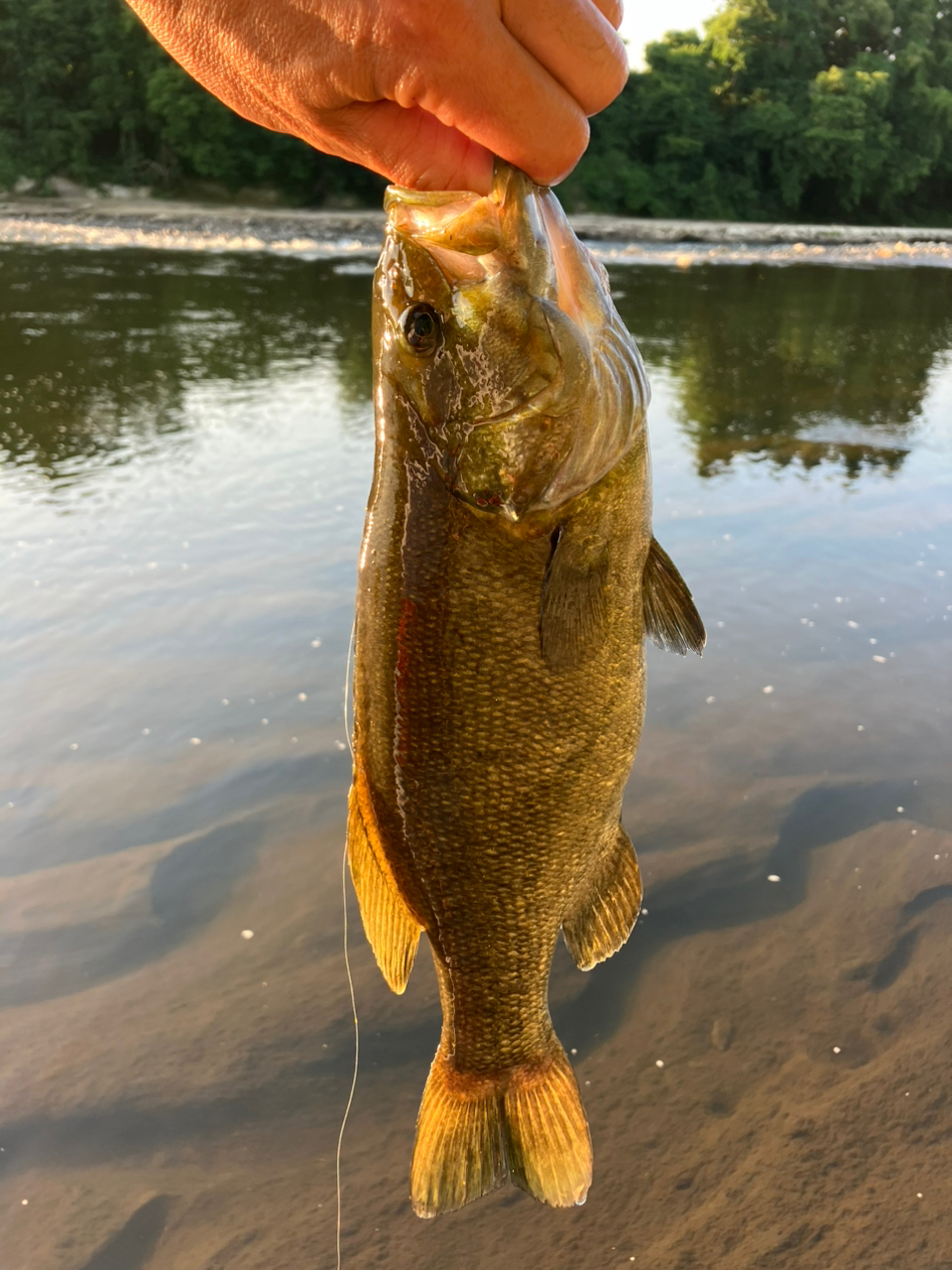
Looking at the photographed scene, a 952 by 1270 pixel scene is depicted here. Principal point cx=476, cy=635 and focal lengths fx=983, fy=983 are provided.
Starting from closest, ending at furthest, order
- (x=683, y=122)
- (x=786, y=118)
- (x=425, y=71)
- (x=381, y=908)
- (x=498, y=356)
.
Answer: (x=425, y=71)
(x=498, y=356)
(x=381, y=908)
(x=786, y=118)
(x=683, y=122)

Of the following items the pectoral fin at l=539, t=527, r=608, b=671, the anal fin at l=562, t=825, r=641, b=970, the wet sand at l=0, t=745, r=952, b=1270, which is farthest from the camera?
the wet sand at l=0, t=745, r=952, b=1270

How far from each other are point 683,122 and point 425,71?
64.6 m

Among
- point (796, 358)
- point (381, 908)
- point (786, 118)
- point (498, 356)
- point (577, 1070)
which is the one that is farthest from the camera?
point (786, 118)

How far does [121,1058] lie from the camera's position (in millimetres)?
3445

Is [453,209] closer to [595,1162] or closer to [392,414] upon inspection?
[392,414]

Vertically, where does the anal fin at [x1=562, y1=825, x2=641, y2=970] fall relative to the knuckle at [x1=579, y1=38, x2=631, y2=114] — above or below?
below

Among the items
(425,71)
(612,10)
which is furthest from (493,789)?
(612,10)

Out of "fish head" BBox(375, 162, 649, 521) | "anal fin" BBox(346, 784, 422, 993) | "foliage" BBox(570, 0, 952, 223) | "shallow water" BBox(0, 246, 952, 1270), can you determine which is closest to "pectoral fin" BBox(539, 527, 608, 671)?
"fish head" BBox(375, 162, 649, 521)

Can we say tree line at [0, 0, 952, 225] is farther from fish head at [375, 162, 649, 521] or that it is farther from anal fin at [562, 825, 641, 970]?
anal fin at [562, 825, 641, 970]

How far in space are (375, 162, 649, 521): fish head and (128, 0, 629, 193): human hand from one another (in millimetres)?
144

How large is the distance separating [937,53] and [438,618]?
80.8 meters

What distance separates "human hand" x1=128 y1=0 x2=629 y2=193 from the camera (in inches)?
53.9

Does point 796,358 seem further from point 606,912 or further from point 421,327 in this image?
point 421,327

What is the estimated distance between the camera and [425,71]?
1.40m
